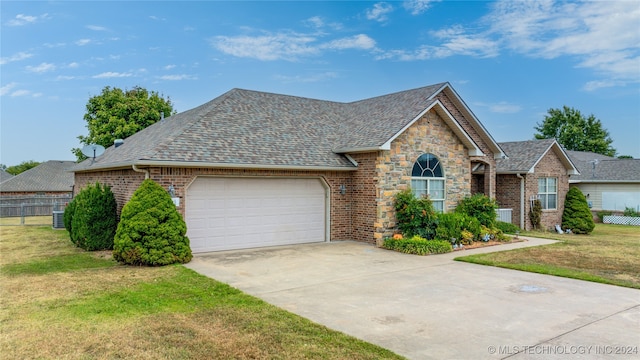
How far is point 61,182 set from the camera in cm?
3616

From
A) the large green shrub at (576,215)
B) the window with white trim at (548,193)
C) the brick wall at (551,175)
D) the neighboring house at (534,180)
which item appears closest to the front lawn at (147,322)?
the neighboring house at (534,180)

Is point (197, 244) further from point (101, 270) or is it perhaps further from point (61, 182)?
point (61, 182)

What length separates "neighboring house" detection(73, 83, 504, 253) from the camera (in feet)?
38.7

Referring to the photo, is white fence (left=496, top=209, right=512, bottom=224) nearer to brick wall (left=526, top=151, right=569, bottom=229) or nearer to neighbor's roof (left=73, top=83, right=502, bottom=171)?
brick wall (left=526, top=151, right=569, bottom=229)

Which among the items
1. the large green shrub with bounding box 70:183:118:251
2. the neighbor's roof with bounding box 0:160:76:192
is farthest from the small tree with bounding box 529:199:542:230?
the neighbor's roof with bounding box 0:160:76:192

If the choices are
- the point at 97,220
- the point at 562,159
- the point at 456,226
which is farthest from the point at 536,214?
the point at 97,220

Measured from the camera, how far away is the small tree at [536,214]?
20047mm

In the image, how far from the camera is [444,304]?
23.0 feet

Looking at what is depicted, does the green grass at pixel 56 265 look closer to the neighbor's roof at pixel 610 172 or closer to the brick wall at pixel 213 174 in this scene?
the brick wall at pixel 213 174

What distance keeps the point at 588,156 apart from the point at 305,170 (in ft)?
101

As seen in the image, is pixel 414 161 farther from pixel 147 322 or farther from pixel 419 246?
pixel 147 322

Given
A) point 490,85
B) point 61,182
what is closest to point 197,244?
Answer: point 490,85

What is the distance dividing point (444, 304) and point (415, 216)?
6.33 m

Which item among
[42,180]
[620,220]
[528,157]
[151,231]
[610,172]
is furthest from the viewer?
[42,180]
